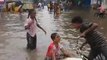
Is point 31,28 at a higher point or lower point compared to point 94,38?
lower

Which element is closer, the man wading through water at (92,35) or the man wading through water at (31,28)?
the man wading through water at (92,35)

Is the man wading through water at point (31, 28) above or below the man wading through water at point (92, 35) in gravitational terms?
below

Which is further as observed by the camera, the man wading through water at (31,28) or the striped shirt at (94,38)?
the man wading through water at (31,28)

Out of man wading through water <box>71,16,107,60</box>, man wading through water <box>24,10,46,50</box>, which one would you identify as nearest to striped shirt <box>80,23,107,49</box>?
man wading through water <box>71,16,107,60</box>

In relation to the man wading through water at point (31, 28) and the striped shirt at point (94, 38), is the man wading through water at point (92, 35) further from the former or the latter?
the man wading through water at point (31, 28)

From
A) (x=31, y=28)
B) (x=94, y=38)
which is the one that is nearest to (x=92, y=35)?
(x=94, y=38)

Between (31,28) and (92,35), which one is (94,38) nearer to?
(92,35)

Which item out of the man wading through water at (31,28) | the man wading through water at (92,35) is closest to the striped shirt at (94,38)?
the man wading through water at (92,35)

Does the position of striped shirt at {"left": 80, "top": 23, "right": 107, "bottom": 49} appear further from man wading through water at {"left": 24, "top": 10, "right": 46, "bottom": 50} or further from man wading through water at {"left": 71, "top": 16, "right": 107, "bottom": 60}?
man wading through water at {"left": 24, "top": 10, "right": 46, "bottom": 50}

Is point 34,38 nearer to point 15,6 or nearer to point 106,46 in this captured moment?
point 106,46

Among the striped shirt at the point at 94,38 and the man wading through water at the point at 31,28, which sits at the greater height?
the striped shirt at the point at 94,38

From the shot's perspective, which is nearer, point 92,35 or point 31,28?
point 92,35

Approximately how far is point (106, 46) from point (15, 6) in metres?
44.2

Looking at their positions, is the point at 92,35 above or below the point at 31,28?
above
